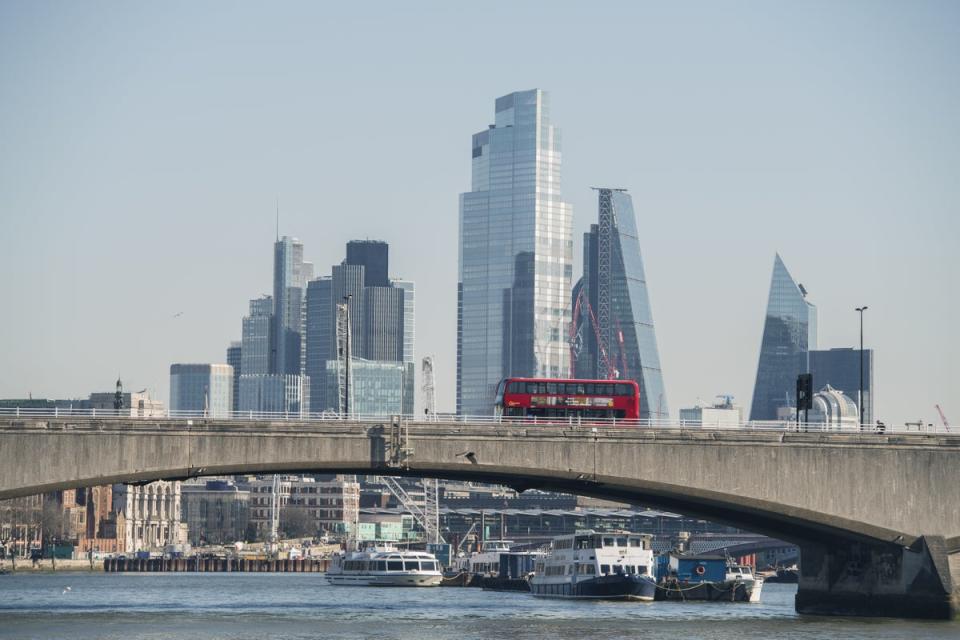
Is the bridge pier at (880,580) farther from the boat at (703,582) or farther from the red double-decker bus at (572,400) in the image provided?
the boat at (703,582)

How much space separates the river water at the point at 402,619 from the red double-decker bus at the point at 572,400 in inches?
523

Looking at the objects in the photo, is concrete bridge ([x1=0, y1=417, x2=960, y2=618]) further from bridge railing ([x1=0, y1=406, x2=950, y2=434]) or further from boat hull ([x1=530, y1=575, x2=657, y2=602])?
boat hull ([x1=530, y1=575, x2=657, y2=602])

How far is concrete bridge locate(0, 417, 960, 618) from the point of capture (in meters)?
102

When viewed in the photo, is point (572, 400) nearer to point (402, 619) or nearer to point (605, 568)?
point (402, 619)

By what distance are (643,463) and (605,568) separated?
41.7 meters

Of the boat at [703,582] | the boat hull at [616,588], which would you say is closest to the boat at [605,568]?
the boat hull at [616,588]

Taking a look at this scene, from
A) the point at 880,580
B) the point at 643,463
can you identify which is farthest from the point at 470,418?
the point at 880,580

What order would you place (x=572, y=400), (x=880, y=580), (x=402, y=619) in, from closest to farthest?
(x=880, y=580) < (x=402, y=619) < (x=572, y=400)

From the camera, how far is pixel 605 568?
148 m

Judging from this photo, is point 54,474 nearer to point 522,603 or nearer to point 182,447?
point 182,447

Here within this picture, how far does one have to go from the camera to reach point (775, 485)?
10819cm

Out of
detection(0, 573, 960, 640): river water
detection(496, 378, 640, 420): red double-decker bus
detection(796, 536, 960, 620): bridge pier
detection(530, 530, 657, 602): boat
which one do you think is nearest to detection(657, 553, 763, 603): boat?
detection(0, 573, 960, 640): river water

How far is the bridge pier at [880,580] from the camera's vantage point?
105500 millimetres

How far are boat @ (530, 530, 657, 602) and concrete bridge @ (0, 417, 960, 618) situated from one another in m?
33.7
